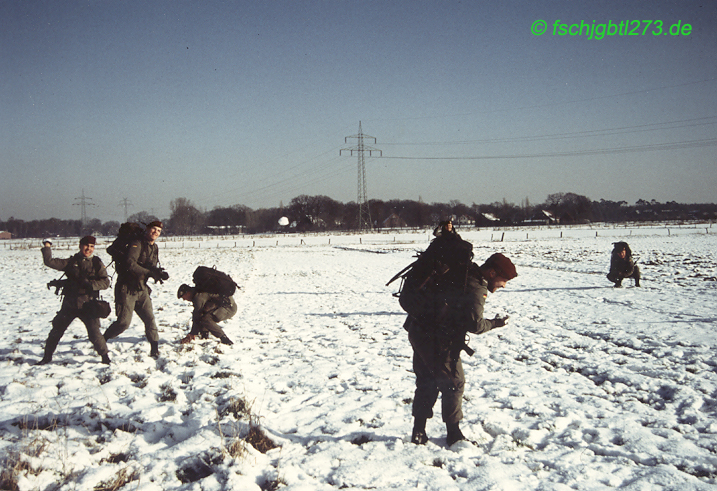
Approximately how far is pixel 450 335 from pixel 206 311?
4.85 meters

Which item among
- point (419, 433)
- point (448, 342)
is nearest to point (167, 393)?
point (419, 433)

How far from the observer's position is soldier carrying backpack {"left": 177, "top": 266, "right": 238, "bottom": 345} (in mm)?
6992

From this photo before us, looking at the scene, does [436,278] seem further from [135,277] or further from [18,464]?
[135,277]

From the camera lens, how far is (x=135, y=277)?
5996 mm

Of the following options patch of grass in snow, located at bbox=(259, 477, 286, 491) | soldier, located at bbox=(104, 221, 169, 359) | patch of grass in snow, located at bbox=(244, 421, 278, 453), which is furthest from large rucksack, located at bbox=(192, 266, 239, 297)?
patch of grass in snow, located at bbox=(259, 477, 286, 491)

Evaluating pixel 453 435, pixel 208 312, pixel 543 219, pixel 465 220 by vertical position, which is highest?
pixel 465 220

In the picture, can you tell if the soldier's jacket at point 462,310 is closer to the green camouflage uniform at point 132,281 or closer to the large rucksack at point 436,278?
the large rucksack at point 436,278

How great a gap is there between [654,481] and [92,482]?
14.0ft

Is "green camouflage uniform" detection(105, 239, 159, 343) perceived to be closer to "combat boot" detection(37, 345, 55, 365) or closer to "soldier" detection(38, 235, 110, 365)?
"soldier" detection(38, 235, 110, 365)

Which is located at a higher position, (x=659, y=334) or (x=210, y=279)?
(x=210, y=279)

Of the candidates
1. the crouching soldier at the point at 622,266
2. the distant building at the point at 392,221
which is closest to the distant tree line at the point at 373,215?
the distant building at the point at 392,221

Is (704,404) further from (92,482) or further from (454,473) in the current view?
(92,482)

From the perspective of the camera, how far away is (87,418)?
4.22m

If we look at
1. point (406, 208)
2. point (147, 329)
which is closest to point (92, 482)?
point (147, 329)
